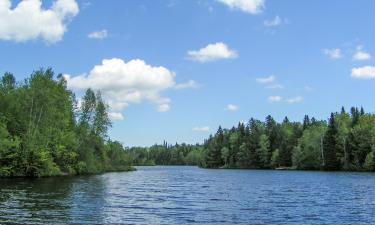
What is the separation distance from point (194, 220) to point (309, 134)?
143 metres

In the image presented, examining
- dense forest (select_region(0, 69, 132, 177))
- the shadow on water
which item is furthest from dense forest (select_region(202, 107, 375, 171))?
the shadow on water

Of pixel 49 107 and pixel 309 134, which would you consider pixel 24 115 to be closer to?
pixel 49 107

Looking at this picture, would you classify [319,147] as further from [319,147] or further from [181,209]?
[181,209]

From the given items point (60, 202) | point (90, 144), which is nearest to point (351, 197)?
point (60, 202)

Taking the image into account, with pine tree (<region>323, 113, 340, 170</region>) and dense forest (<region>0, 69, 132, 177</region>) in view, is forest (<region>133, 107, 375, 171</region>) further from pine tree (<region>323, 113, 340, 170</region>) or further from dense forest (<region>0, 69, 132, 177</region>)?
dense forest (<region>0, 69, 132, 177</region>)

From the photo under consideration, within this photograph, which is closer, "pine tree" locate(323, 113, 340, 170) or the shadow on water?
the shadow on water

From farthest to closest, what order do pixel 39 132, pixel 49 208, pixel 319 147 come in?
1. pixel 319 147
2. pixel 39 132
3. pixel 49 208

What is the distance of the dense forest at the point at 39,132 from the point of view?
78938 millimetres

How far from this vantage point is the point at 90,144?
375 ft

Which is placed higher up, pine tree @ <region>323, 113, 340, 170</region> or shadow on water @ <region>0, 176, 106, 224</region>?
pine tree @ <region>323, 113, 340, 170</region>

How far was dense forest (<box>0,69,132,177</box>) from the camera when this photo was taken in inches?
3108

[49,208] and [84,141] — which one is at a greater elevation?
[84,141]

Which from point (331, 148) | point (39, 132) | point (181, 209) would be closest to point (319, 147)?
point (331, 148)

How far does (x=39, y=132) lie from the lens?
3383 inches
